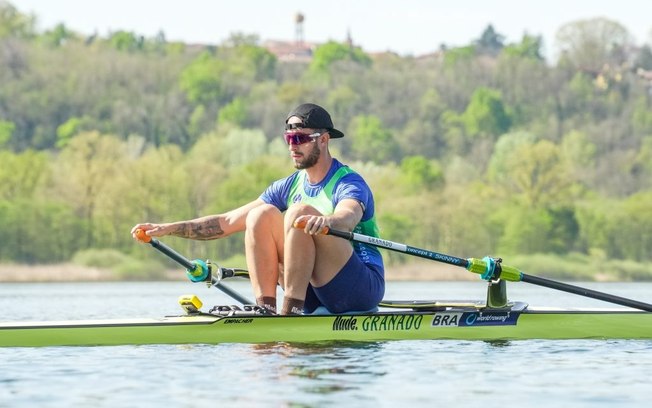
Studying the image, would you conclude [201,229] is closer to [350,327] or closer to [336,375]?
[350,327]

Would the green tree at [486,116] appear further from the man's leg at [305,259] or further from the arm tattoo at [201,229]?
the man's leg at [305,259]

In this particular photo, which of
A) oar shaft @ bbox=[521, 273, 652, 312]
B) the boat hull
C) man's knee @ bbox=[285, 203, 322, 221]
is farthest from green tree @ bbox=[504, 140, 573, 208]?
man's knee @ bbox=[285, 203, 322, 221]

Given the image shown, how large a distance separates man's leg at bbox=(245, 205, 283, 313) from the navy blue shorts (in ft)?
1.41

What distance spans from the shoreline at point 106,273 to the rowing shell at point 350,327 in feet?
173

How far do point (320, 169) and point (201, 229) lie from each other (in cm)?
134

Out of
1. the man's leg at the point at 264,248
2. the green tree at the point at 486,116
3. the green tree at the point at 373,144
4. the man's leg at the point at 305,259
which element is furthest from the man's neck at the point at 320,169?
the green tree at the point at 486,116

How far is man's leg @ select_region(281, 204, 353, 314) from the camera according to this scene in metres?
12.0

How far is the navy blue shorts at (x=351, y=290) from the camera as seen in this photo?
1239 centimetres

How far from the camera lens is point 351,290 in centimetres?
1248

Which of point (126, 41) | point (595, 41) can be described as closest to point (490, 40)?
point (595, 41)

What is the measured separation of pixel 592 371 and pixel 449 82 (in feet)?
400

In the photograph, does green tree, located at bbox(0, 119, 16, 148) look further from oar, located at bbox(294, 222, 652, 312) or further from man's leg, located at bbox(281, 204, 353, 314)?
man's leg, located at bbox(281, 204, 353, 314)

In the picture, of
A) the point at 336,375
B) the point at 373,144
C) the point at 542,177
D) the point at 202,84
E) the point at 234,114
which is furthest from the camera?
the point at 202,84

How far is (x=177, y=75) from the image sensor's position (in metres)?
130
